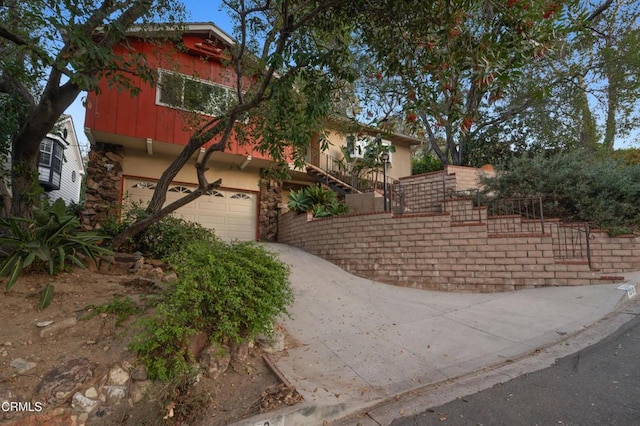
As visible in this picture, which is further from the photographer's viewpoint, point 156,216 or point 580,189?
point 580,189

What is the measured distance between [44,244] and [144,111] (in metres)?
5.80

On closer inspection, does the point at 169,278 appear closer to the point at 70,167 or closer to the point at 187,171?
the point at 187,171

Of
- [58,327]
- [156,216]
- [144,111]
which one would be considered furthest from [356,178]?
[58,327]

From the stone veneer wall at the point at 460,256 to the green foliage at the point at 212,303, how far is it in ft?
14.6

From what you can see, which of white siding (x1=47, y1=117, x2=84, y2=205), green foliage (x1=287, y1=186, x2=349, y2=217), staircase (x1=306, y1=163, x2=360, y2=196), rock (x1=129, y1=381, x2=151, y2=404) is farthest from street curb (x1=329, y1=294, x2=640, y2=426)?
white siding (x1=47, y1=117, x2=84, y2=205)

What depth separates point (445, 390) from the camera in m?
3.15

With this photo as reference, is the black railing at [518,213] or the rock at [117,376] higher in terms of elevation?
the black railing at [518,213]

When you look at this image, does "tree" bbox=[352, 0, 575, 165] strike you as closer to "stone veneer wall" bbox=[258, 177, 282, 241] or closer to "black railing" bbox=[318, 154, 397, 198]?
"black railing" bbox=[318, 154, 397, 198]

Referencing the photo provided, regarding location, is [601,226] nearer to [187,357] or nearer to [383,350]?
[383,350]

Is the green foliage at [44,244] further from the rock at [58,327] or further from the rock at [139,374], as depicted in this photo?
the rock at [139,374]

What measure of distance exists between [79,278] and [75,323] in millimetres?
1247

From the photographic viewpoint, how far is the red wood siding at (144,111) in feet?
27.7

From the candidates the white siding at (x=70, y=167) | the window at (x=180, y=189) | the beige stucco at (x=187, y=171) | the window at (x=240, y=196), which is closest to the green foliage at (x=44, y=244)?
the beige stucco at (x=187, y=171)

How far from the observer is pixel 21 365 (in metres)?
2.80
